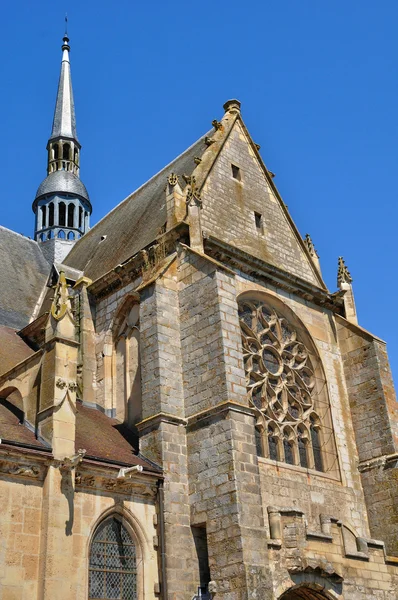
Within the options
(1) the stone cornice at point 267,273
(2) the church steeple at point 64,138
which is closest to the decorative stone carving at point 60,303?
Answer: (1) the stone cornice at point 267,273

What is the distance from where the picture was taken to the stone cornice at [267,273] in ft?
54.4

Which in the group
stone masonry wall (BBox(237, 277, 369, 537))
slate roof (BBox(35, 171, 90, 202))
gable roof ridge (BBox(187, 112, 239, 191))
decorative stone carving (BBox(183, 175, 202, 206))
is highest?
slate roof (BBox(35, 171, 90, 202))

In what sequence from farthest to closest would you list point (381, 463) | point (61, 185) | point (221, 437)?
point (61, 185), point (381, 463), point (221, 437)

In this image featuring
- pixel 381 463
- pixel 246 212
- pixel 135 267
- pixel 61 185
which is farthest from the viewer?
pixel 61 185

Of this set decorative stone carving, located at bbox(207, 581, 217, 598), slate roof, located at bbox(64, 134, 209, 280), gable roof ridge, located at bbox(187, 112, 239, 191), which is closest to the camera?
decorative stone carving, located at bbox(207, 581, 217, 598)

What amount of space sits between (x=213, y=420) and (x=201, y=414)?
0.30m

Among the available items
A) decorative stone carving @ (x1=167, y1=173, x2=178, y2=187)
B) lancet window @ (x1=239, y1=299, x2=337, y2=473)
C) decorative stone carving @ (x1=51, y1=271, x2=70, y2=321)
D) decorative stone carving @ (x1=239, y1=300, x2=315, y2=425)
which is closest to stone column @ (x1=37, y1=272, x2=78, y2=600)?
decorative stone carving @ (x1=51, y1=271, x2=70, y2=321)

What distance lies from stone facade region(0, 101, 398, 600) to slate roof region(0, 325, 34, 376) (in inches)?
39.7

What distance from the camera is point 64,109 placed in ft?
99.6

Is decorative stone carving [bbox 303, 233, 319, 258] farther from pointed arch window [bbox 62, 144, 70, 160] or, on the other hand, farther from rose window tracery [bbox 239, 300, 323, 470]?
pointed arch window [bbox 62, 144, 70, 160]

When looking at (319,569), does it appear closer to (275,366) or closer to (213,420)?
(213,420)

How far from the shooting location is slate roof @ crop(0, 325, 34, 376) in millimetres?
16766

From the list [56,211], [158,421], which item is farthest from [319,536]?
[56,211]

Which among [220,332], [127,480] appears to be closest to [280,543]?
[127,480]
